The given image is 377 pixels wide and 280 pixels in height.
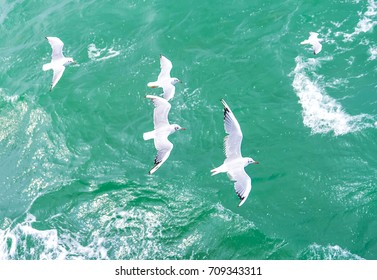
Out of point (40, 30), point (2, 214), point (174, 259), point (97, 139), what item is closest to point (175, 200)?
point (174, 259)

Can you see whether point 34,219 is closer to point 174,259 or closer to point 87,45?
point 174,259

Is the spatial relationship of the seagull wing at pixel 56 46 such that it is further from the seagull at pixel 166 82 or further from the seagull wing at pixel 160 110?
the seagull wing at pixel 160 110

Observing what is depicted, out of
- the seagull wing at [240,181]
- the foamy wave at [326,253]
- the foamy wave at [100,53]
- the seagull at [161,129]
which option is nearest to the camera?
the seagull wing at [240,181]

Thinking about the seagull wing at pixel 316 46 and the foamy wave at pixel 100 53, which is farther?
the foamy wave at pixel 100 53

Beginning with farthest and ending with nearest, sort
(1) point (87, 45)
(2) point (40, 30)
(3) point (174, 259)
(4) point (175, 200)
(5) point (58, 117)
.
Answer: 1. (2) point (40, 30)
2. (1) point (87, 45)
3. (5) point (58, 117)
4. (4) point (175, 200)
5. (3) point (174, 259)

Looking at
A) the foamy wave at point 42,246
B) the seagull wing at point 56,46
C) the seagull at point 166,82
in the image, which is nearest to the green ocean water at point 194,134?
the foamy wave at point 42,246

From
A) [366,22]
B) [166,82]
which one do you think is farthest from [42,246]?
[366,22]
